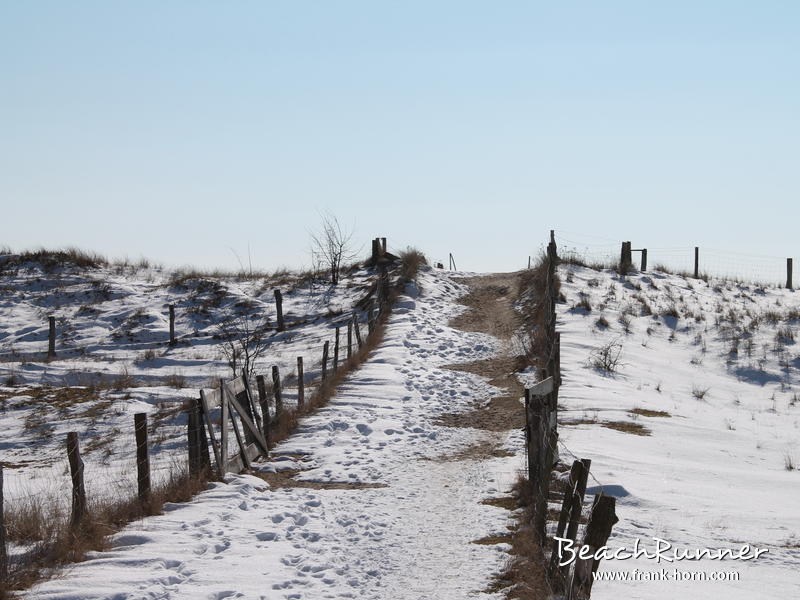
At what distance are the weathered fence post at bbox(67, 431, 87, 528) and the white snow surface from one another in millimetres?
4765

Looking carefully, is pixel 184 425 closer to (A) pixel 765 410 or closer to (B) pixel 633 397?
(B) pixel 633 397

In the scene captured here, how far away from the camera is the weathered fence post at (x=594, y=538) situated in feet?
16.6

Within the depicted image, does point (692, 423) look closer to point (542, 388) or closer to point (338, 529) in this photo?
point (542, 388)

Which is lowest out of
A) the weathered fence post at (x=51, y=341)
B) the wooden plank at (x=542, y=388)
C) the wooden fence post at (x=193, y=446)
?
the weathered fence post at (x=51, y=341)

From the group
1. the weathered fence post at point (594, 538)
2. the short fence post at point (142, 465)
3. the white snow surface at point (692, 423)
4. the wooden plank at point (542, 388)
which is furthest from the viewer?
the short fence post at point (142, 465)

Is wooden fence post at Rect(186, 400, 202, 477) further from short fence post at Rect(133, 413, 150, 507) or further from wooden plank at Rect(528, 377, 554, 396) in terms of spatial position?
wooden plank at Rect(528, 377, 554, 396)

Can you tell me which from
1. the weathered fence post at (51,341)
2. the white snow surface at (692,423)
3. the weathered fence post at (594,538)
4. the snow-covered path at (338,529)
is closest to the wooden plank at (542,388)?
the white snow surface at (692,423)

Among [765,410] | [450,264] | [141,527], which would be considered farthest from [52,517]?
[450,264]

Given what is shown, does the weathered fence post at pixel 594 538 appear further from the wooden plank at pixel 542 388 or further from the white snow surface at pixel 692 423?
the wooden plank at pixel 542 388

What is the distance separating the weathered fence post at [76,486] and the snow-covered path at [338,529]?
1.41 feet

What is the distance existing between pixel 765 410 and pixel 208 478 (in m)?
11.8

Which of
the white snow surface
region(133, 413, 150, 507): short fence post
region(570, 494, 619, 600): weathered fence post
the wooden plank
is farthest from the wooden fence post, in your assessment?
region(570, 494, 619, 600): weathered fence post

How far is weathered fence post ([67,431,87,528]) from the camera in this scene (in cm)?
706

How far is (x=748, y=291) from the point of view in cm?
2952
